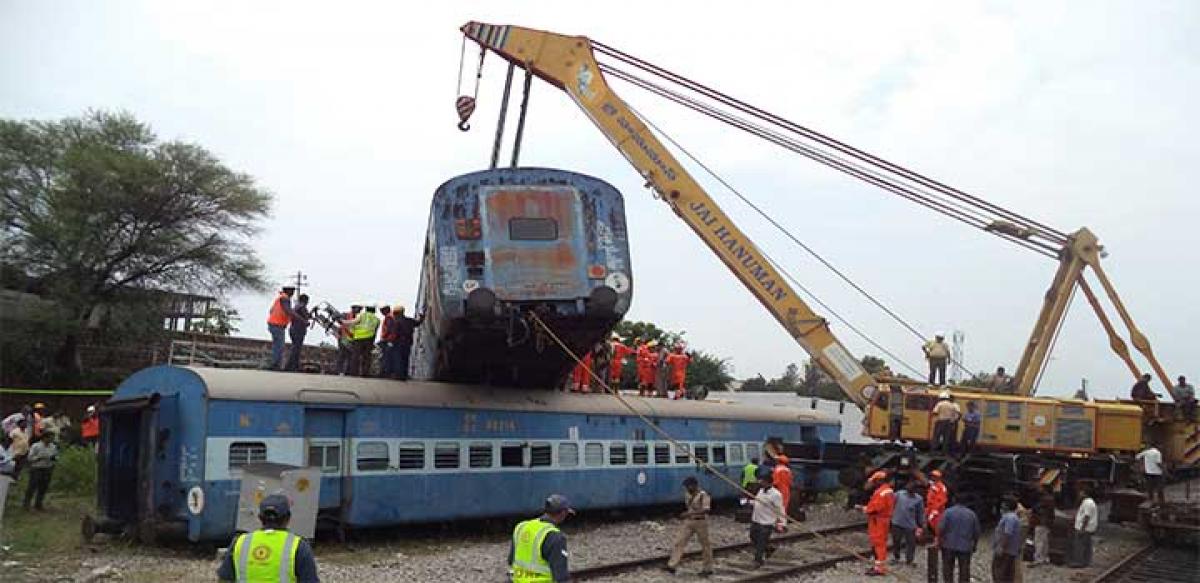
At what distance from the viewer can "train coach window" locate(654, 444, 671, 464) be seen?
2028cm

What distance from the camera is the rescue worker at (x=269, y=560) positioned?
5.68 meters

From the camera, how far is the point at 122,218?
115 feet

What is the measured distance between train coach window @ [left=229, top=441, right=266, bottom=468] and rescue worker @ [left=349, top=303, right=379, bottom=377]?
362cm

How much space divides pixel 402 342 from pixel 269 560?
38.2 feet

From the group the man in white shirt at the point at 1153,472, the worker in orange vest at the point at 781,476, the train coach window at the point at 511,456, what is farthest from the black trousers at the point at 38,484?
the man in white shirt at the point at 1153,472

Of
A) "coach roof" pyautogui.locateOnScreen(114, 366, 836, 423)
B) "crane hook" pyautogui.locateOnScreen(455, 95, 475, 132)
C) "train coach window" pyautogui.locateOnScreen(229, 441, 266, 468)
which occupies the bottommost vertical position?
"train coach window" pyautogui.locateOnScreen(229, 441, 266, 468)

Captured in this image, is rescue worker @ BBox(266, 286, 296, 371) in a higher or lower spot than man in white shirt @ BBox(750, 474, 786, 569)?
higher

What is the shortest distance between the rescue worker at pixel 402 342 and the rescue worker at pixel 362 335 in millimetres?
387

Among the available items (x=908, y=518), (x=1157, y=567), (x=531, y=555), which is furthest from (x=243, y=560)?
(x=1157, y=567)

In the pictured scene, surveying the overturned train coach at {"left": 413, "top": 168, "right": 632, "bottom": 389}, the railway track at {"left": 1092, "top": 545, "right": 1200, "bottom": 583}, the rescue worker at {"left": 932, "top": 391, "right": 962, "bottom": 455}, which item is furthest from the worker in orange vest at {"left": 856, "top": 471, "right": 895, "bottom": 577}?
the rescue worker at {"left": 932, "top": 391, "right": 962, "bottom": 455}

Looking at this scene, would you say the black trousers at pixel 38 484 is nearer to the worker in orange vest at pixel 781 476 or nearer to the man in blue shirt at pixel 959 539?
the worker in orange vest at pixel 781 476

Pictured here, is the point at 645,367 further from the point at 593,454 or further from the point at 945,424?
the point at 945,424

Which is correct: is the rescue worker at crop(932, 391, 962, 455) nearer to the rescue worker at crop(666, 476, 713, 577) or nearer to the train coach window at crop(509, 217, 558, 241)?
the rescue worker at crop(666, 476, 713, 577)

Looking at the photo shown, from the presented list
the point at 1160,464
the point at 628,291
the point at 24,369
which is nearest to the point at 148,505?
the point at 628,291
